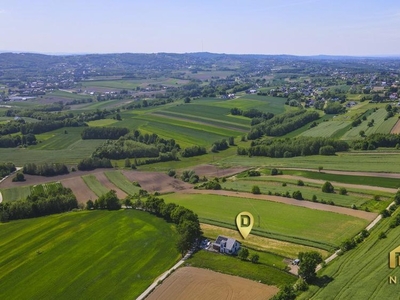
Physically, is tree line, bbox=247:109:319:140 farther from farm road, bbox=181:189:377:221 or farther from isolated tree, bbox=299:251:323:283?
isolated tree, bbox=299:251:323:283

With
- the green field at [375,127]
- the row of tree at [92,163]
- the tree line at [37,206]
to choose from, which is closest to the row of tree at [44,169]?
the row of tree at [92,163]

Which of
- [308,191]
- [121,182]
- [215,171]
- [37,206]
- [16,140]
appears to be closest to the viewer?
[37,206]

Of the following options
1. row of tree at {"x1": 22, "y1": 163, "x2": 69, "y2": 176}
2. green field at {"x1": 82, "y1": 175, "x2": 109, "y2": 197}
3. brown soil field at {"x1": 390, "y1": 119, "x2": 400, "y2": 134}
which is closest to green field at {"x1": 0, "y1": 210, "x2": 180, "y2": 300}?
green field at {"x1": 82, "y1": 175, "x2": 109, "y2": 197}

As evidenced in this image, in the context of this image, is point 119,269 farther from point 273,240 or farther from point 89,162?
point 89,162

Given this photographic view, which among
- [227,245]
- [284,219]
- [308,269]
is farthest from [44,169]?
[308,269]

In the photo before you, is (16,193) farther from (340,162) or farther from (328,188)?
A: (340,162)

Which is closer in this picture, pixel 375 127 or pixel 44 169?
pixel 44 169

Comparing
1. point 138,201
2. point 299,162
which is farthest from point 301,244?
point 299,162
